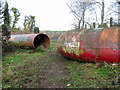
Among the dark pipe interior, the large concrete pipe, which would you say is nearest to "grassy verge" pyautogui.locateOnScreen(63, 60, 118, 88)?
the large concrete pipe

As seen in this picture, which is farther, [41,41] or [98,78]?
[41,41]

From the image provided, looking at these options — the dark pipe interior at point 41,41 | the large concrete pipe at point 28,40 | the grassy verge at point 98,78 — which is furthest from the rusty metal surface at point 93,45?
the dark pipe interior at point 41,41

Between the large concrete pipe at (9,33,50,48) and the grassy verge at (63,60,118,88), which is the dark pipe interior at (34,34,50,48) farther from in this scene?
the grassy verge at (63,60,118,88)

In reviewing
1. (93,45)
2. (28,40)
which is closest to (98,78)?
(93,45)

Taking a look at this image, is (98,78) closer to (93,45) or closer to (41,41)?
(93,45)

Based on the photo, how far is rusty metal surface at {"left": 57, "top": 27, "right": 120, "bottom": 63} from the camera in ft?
10.9

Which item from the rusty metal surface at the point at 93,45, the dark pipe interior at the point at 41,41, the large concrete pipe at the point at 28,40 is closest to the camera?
the rusty metal surface at the point at 93,45

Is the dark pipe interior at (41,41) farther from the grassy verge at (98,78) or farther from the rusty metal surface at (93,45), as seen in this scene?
the grassy verge at (98,78)

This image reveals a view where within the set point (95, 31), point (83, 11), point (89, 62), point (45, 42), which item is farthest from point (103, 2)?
point (89, 62)

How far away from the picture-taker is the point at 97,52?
3506 millimetres

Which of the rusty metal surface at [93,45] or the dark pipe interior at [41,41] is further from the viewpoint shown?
the dark pipe interior at [41,41]

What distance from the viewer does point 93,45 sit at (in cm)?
364

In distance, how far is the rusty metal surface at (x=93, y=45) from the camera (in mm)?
3316

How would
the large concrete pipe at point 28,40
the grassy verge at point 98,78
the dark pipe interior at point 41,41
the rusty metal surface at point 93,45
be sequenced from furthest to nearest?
the dark pipe interior at point 41,41 → the large concrete pipe at point 28,40 → the rusty metal surface at point 93,45 → the grassy verge at point 98,78
